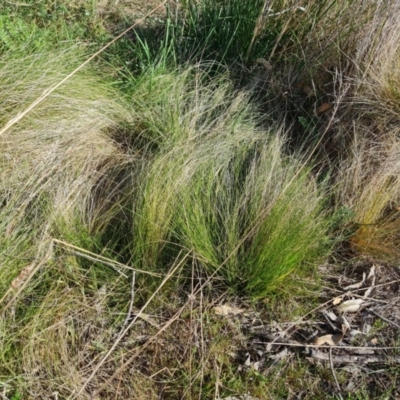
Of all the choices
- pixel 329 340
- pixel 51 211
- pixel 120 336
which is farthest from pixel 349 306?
pixel 51 211

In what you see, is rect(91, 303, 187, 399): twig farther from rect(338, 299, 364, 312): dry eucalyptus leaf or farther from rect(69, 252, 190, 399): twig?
rect(338, 299, 364, 312): dry eucalyptus leaf

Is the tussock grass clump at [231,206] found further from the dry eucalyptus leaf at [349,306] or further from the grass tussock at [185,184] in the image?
the dry eucalyptus leaf at [349,306]

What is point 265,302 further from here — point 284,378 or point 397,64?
point 397,64

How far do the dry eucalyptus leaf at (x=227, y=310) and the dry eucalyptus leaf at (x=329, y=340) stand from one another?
0.32m

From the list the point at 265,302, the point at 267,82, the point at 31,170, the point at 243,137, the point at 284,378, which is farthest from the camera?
the point at 267,82

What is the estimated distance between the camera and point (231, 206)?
2.64 metres

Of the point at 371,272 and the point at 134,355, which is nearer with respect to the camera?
the point at 134,355

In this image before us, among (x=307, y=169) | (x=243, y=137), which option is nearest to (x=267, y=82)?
(x=243, y=137)

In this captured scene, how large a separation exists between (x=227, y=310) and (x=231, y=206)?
1.49ft

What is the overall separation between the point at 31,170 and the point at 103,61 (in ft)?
3.26

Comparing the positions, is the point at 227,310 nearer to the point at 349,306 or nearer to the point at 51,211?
the point at 349,306

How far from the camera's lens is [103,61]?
3.48m

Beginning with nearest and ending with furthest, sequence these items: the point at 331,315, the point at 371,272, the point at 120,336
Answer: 1. the point at 120,336
2. the point at 331,315
3. the point at 371,272

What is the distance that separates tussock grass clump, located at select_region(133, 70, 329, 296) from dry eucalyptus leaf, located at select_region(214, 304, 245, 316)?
0.09 meters
